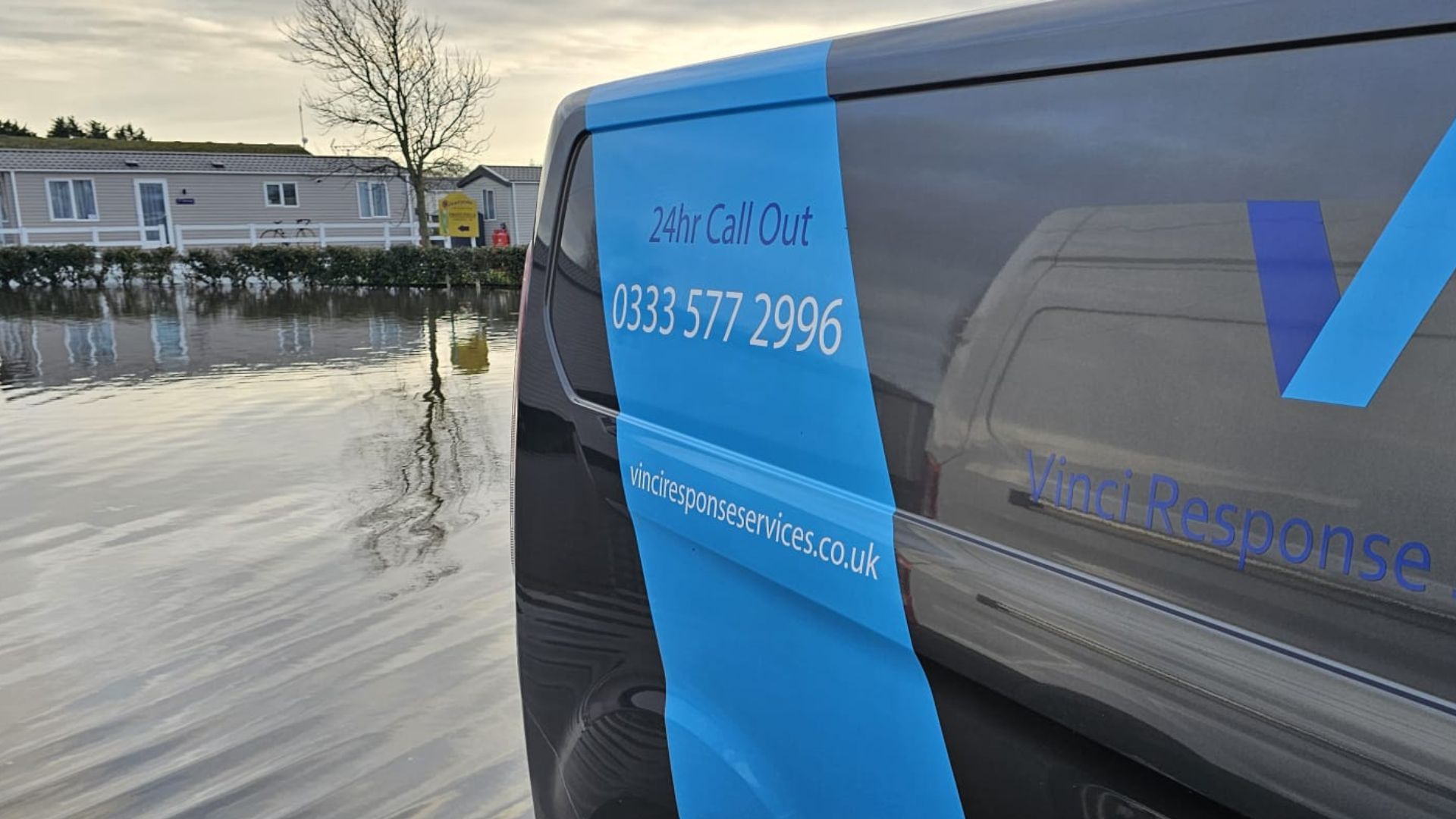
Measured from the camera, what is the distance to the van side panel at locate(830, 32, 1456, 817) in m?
1.03

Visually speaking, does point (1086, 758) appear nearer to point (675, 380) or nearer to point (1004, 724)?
point (1004, 724)

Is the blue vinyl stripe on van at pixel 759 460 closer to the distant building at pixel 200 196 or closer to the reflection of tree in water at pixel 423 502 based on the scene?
the reflection of tree in water at pixel 423 502

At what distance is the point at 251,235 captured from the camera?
31.2 metres

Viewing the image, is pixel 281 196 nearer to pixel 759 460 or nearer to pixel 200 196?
pixel 200 196

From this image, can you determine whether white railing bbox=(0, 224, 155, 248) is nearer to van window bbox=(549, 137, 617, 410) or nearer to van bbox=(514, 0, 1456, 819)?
van window bbox=(549, 137, 617, 410)

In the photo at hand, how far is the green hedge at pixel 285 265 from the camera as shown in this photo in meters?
24.0

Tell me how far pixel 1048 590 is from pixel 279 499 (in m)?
6.50

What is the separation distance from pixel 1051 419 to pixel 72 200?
1667 inches

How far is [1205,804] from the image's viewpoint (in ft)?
3.75

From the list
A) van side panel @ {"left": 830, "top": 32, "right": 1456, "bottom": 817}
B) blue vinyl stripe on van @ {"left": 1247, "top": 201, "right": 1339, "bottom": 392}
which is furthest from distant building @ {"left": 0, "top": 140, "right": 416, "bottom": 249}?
blue vinyl stripe on van @ {"left": 1247, "top": 201, "right": 1339, "bottom": 392}

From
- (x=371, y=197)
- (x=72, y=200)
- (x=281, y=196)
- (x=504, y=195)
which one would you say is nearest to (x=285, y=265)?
(x=281, y=196)

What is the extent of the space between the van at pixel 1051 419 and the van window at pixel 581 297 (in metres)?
0.13

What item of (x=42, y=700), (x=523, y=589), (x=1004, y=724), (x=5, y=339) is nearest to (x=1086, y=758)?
(x=1004, y=724)

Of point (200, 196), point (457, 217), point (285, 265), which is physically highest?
point (200, 196)
